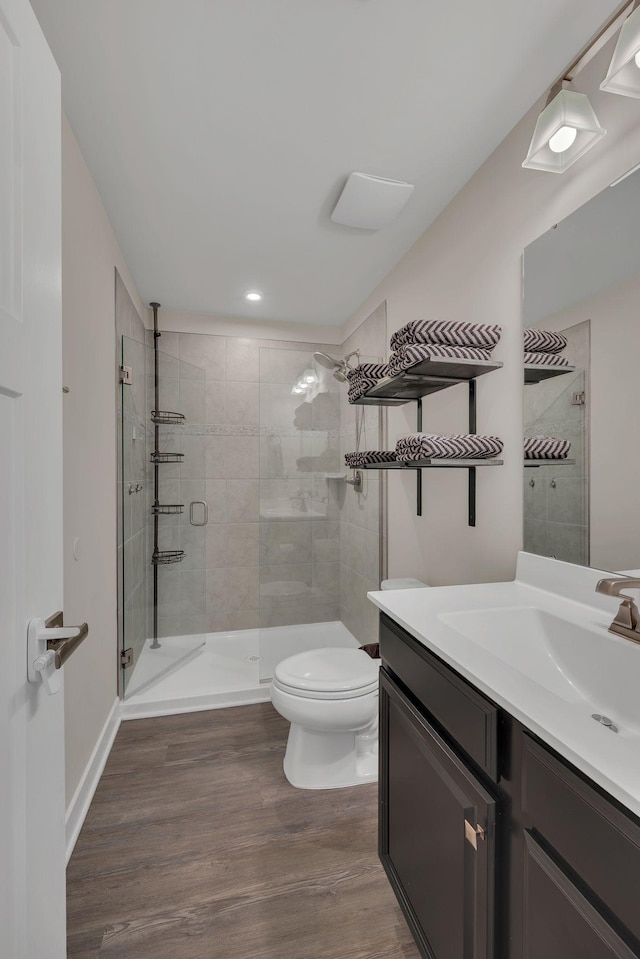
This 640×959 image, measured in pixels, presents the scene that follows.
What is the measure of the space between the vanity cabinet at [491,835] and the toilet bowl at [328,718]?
52 centimetres

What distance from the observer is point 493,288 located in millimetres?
1637

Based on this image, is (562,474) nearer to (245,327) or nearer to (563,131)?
(563,131)

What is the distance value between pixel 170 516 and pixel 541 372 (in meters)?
2.53

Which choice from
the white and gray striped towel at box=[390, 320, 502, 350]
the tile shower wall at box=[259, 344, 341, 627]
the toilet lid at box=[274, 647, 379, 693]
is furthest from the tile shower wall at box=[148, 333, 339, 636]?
the white and gray striped towel at box=[390, 320, 502, 350]

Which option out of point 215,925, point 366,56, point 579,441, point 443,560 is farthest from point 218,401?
point 215,925

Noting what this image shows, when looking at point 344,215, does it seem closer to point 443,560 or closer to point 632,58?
point 632,58

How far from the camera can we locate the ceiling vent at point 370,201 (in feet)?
5.84

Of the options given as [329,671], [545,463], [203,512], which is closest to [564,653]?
[545,463]

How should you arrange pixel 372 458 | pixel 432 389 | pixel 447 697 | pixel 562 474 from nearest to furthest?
pixel 447 697 < pixel 562 474 < pixel 432 389 < pixel 372 458

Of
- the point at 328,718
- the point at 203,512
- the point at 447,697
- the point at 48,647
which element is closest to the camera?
the point at 48,647

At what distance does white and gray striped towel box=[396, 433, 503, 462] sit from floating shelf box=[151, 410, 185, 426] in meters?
2.05

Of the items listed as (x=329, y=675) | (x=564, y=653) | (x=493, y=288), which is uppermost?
(x=493, y=288)

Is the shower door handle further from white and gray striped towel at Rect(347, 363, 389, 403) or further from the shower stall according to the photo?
white and gray striped towel at Rect(347, 363, 389, 403)

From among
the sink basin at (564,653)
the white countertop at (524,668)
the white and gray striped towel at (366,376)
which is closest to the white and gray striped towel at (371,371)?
the white and gray striped towel at (366,376)
